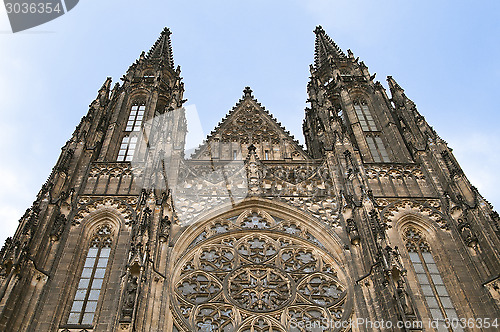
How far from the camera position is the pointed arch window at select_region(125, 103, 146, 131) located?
23562 millimetres

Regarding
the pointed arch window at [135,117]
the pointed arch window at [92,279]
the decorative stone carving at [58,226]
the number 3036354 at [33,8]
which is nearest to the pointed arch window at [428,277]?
the pointed arch window at [92,279]

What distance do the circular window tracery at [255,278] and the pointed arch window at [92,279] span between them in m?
2.30

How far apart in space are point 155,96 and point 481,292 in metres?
16.4

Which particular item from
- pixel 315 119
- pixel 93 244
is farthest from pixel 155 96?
pixel 93 244

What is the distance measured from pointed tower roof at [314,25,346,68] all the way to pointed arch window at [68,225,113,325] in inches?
700

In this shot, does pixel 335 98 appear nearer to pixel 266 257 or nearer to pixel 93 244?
pixel 266 257

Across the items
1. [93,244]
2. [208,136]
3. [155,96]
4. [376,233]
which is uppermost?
[155,96]

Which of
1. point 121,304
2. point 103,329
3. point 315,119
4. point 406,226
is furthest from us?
point 315,119

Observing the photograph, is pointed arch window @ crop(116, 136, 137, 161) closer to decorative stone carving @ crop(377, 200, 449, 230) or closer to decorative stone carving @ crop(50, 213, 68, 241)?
decorative stone carving @ crop(50, 213, 68, 241)

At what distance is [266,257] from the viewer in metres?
16.1

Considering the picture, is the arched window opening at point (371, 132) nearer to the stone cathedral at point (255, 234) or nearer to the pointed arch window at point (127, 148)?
the stone cathedral at point (255, 234)

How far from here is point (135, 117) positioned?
24.3 metres

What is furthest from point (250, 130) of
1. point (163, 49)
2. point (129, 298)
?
point (163, 49)

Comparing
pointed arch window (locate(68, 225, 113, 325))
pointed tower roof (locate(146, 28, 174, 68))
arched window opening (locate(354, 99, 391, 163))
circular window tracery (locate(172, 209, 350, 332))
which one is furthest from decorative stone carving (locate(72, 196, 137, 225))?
pointed tower roof (locate(146, 28, 174, 68))
